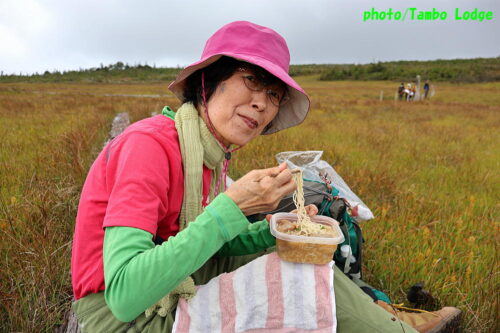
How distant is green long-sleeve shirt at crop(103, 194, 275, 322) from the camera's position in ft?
3.29

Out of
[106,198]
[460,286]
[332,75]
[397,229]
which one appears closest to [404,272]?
[460,286]

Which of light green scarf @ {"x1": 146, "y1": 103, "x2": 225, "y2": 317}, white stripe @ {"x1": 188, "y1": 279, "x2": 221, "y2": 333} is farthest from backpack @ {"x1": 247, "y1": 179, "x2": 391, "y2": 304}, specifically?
white stripe @ {"x1": 188, "y1": 279, "x2": 221, "y2": 333}

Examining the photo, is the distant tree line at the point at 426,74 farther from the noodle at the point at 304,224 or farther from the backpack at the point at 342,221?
the noodle at the point at 304,224

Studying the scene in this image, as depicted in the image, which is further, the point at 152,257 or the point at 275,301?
the point at 275,301

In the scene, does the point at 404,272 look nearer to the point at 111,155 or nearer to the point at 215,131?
the point at 215,131

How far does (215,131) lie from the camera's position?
1545 mm

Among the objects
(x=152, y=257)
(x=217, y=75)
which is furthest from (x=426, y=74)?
(x=152, y=257)

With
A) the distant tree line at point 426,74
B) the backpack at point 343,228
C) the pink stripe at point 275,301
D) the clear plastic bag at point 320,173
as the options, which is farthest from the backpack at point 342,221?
the distant tree line at point 426,74

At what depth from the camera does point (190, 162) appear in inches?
53.1

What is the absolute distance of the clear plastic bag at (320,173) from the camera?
243 centimetres

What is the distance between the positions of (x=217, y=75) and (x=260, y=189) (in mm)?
686

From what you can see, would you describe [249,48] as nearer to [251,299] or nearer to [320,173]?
[251,299]

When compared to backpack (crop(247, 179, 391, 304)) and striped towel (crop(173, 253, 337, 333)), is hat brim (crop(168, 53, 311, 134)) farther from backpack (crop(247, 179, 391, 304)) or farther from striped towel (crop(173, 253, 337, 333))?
striped towel (crop(173, 253, 337, 333))

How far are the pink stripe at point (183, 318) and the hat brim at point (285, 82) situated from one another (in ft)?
3.33
